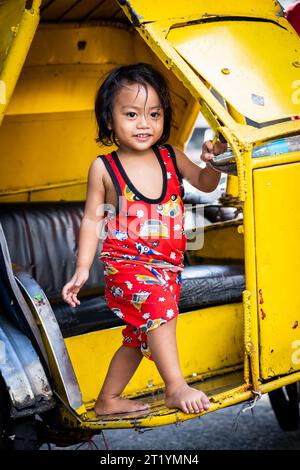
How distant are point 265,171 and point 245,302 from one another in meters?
0.51

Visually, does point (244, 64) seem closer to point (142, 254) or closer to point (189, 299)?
point (142, 254)

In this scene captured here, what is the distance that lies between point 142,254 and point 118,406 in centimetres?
64

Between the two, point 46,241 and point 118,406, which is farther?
point 46,241

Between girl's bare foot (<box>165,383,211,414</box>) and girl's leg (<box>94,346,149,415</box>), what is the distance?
0.24 metres

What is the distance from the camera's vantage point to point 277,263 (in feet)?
9.91

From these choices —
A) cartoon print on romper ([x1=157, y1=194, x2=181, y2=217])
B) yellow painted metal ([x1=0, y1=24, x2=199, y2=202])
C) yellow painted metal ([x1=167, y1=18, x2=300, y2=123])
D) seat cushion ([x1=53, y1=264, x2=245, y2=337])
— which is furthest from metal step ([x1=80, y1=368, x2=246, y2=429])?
yellow painted metal ([x1=0, y1=24, x2=199, y2=202])

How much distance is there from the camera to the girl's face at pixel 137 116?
114 inches

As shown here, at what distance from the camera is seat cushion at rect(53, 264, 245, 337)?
3.41 m

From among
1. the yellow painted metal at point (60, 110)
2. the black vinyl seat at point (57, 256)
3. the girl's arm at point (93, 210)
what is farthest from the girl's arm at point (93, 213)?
the yellow painted metal at point (60, 110)

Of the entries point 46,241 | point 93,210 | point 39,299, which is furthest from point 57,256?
point 93,210

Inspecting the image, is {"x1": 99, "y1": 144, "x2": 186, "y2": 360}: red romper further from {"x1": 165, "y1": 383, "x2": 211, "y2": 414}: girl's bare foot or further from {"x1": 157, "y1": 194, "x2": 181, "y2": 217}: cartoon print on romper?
{"x1": 165, "y1": 383, "x2": 211, "y2": 414}: girl's bare foot

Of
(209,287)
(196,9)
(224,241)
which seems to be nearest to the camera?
(196,9)

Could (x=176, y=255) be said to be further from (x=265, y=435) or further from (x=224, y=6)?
(x=265, y=435)

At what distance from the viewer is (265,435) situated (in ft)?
14.7
